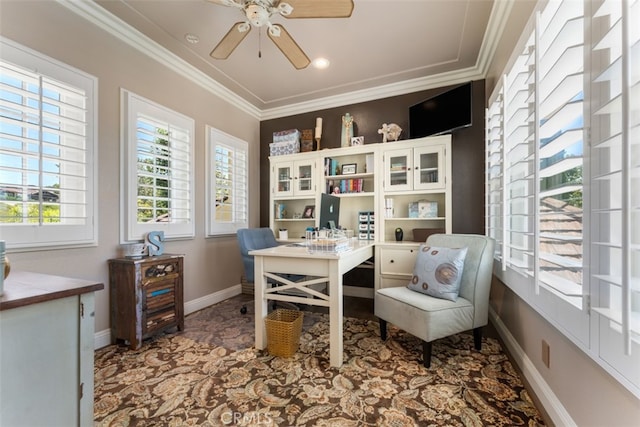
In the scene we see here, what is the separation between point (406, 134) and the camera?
11.7 feet

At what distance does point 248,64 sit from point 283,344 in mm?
2951

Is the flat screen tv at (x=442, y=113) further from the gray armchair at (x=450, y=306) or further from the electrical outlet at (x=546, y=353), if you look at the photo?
the electrical outlet at (x=546, y=353)

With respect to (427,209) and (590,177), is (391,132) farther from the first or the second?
(590,177)

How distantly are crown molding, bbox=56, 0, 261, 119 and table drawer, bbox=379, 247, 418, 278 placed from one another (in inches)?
116

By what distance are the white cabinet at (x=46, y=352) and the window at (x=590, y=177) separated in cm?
182

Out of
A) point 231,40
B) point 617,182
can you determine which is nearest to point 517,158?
point 617,182

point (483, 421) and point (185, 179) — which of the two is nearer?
point (483, 421)

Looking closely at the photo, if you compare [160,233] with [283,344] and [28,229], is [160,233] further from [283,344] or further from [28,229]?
[283,344]

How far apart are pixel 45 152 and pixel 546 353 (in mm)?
3484

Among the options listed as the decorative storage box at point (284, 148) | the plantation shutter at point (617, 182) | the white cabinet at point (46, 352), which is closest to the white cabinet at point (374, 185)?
the decorative storage box at point (284, 148)

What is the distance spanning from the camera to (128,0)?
2.15m

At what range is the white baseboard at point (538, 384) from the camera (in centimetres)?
127

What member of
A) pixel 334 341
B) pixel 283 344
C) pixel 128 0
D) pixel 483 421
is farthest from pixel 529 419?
pixel 128 0

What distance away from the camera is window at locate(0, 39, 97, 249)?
1780 mm
